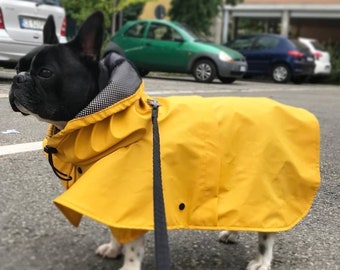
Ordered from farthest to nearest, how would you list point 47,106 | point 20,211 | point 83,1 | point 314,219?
point 83,1
point 314,219
point 20,211
point 47,106

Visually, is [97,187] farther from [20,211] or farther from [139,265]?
[20,211]

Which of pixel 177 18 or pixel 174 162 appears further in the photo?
pixel 177 18

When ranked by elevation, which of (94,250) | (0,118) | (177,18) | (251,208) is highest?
(251,208)

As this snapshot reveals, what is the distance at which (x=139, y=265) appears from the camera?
8.71 feet

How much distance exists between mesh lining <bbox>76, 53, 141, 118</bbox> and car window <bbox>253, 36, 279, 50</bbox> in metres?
16.8

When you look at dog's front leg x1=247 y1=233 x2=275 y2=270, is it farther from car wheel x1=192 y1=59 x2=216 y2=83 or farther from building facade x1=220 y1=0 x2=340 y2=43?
building facade x1=220 y1=0 x2=340 y2=43

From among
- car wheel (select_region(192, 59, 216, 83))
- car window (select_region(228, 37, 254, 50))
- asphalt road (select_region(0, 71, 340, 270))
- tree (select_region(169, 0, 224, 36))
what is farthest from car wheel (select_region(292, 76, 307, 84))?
asphalt road (select_region(0, 71, 340, 270))

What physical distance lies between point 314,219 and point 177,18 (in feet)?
67.4

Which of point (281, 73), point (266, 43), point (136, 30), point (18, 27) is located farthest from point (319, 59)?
point (18, 27)

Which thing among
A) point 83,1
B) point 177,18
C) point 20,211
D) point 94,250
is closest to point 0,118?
point 20,211

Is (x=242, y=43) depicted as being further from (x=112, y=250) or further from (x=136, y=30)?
(x=112, y=250)

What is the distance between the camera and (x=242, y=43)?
64.4ft

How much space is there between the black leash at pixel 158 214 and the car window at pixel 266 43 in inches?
671

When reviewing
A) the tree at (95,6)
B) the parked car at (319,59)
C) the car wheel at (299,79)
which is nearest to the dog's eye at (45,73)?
the car wheel at (299,79)
